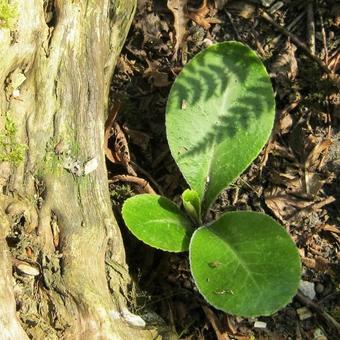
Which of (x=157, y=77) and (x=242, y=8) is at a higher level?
(x=242, y=8)

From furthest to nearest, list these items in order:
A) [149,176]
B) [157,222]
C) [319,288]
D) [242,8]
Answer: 1. [242,8]
2. [149,176]
3. [319,288]
4. [157,222]

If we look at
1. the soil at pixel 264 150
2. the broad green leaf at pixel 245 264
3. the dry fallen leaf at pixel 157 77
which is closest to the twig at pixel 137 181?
the soil at pixel 264 150

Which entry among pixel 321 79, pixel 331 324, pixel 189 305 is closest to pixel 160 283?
pixel 189 305

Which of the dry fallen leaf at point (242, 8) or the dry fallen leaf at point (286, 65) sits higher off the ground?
the dry fallen leaf at point (242, 8)

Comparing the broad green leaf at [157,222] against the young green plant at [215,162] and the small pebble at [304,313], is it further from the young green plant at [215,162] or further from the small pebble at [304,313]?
the small pebble at [304,313]

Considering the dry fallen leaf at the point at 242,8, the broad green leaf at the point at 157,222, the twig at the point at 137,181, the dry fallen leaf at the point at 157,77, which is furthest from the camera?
the dry fallen leaf at the point at 242,8

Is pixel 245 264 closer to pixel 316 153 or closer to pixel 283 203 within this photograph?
pixel 283 203

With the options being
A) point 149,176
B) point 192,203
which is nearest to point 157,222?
point 192,203

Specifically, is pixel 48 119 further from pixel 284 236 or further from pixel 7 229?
pixel 284 236
